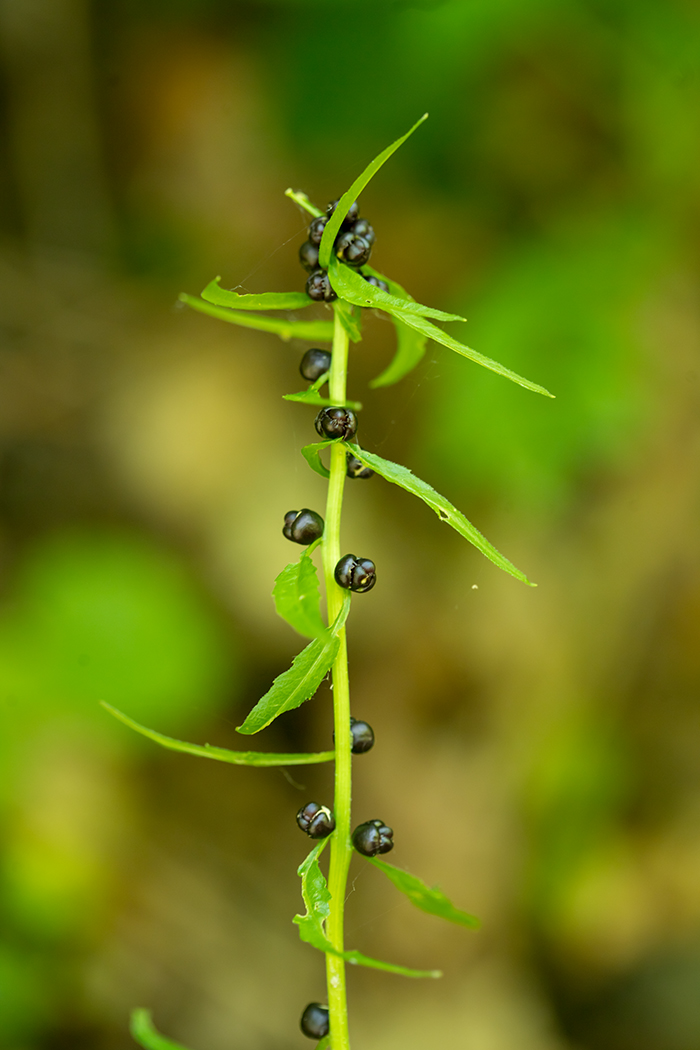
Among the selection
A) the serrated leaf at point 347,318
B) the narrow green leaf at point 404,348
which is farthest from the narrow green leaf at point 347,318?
the narrow green leaf at point 404,348

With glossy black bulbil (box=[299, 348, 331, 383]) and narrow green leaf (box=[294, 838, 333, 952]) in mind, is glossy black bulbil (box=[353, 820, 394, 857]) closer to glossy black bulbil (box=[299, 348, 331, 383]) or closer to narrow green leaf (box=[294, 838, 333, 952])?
narrow green leaf (box=[294, 838, 333, 952])

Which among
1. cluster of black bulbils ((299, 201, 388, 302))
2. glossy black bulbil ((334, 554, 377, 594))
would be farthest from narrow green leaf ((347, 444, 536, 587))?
cluster of black bulbils ((299, 201, 388, 302))

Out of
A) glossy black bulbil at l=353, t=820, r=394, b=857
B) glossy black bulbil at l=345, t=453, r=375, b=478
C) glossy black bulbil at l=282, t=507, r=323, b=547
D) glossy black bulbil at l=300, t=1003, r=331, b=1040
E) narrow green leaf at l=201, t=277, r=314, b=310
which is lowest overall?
glossy black bulbil at l=300, t=1003, r=331, b=1040

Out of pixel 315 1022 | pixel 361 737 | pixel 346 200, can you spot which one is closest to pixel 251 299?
pixel 346 200

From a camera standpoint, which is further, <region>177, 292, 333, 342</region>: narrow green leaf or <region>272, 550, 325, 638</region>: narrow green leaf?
<region>177, 292, 333, 342</region>: narrow green leaf

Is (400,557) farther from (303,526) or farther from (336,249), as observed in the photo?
(336,249)

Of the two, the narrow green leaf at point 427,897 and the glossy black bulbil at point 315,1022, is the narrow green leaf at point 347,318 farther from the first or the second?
the glossy black bulbil at point 315,1022

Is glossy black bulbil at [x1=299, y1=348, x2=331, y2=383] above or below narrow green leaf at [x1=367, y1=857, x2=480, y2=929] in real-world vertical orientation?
above
